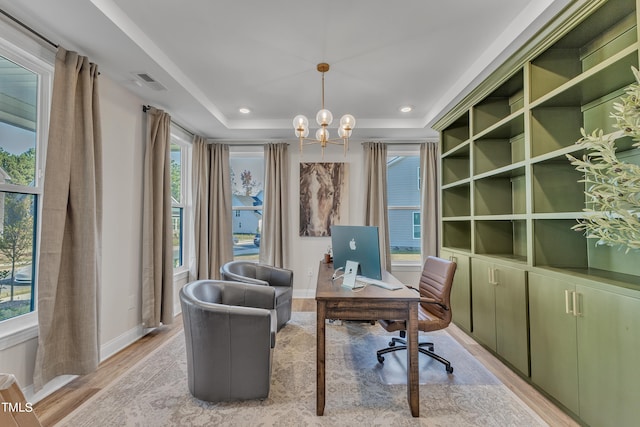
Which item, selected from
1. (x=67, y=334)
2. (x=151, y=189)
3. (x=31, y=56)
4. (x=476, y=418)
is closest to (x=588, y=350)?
(x=476, y=418)

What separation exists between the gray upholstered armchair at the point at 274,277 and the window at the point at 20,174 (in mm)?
1592

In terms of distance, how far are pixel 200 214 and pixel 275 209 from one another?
1.14m

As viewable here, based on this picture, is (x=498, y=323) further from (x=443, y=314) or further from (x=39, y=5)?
(x=39, y=5)

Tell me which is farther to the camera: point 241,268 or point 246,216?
point 246,216

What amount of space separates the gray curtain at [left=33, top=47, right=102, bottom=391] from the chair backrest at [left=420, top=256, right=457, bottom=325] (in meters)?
2.78

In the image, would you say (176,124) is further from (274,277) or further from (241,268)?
(274,277)

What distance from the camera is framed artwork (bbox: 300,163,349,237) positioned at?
4859 millimetres

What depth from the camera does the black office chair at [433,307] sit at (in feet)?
7.69

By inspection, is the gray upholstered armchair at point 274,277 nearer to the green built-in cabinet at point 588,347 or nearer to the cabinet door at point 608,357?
the green built-in cabinet at point 588,347

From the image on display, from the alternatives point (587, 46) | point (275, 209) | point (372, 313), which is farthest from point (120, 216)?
point (587, 46)

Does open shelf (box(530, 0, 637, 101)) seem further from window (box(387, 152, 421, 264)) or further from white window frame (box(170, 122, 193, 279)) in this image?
white window frame (box(170, 122, 193, 279))

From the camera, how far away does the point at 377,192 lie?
4.70 metres

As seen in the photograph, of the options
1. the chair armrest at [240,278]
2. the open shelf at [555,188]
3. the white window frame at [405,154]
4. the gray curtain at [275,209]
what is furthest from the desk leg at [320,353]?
the white window frame at [405,154]

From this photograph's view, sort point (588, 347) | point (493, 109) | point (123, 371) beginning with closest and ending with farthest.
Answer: point (588, 347)
point (123, 371)
point (493, 109)
